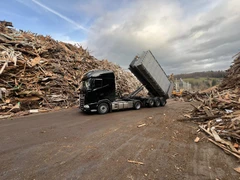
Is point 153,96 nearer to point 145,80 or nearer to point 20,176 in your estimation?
point 145,80

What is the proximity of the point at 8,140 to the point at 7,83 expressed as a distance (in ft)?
26.0

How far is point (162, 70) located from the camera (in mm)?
12609

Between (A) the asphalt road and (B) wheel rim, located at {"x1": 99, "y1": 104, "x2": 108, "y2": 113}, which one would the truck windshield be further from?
(A) the asphalt road

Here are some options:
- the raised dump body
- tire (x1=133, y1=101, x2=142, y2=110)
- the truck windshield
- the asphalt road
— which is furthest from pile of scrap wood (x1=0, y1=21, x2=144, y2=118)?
the raised dump body

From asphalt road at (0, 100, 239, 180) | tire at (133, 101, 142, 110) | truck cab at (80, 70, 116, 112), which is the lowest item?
asphalt road at (0, 100, 239, 180)

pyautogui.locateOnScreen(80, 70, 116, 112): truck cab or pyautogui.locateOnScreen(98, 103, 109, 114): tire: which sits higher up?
pyautogui.locateOnScreen(80, 70, 116, 112): truck cab

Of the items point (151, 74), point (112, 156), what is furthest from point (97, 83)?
point (112, 156)

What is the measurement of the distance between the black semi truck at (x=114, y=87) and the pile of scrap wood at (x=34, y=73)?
14.8 feet

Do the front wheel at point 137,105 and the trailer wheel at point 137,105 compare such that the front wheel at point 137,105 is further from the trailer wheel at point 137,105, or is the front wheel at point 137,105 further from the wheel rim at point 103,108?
the wheel rim at point 103,108

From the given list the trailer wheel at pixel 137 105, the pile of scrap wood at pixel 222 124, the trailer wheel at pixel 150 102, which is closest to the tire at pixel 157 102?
the trailer wheel at pixel 150 102

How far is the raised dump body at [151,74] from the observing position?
10.4m

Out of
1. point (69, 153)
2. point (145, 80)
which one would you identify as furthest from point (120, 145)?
point (145, 80)

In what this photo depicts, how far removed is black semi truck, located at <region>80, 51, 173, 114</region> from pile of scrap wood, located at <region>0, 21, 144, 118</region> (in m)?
4.51

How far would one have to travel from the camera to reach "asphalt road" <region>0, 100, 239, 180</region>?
3.06m
